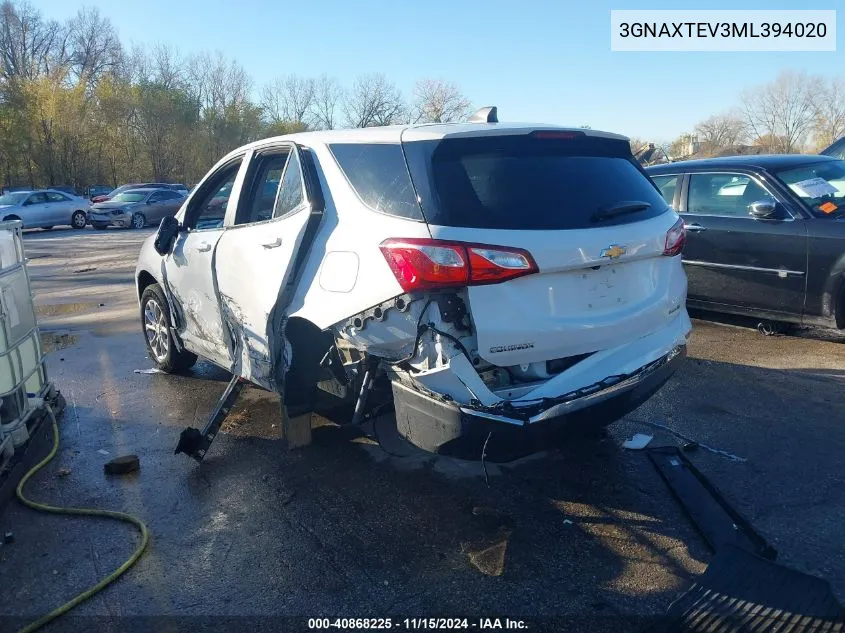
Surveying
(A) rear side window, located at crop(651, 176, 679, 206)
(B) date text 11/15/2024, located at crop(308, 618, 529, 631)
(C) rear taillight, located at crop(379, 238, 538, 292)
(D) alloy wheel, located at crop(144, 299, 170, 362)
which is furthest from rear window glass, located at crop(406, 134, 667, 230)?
(A) rear side window, located at crop(651, 176, 679, 206)

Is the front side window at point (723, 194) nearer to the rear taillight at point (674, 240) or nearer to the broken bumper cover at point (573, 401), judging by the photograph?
the rear taillight at point (674, 240)

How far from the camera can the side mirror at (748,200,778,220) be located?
6.59 metres

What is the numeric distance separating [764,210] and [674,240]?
321 centimetres

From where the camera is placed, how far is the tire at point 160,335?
618 cm

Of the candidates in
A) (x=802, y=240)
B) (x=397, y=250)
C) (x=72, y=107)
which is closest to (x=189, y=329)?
(x=397, y=250)

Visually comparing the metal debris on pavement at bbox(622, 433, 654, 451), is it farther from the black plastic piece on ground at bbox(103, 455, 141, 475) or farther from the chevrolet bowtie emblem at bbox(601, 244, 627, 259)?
the black plastic piece on ground at bbox(103, 455, 141, 475)

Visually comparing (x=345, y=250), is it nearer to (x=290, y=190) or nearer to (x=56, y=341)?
(x=290, y=190)

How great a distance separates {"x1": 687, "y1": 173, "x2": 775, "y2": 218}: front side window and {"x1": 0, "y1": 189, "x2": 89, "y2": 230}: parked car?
958 inches

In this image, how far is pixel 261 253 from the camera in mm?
4238

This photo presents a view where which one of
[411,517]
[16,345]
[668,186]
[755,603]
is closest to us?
[755,603]

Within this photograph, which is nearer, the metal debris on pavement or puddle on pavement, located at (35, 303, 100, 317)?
the metal debris on pavement

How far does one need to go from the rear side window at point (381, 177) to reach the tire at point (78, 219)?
27.5m

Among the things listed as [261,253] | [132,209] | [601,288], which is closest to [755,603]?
[601,288]

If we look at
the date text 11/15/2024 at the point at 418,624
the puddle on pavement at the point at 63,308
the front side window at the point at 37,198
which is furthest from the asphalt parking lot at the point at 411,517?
the front side window at the point at 37,198
